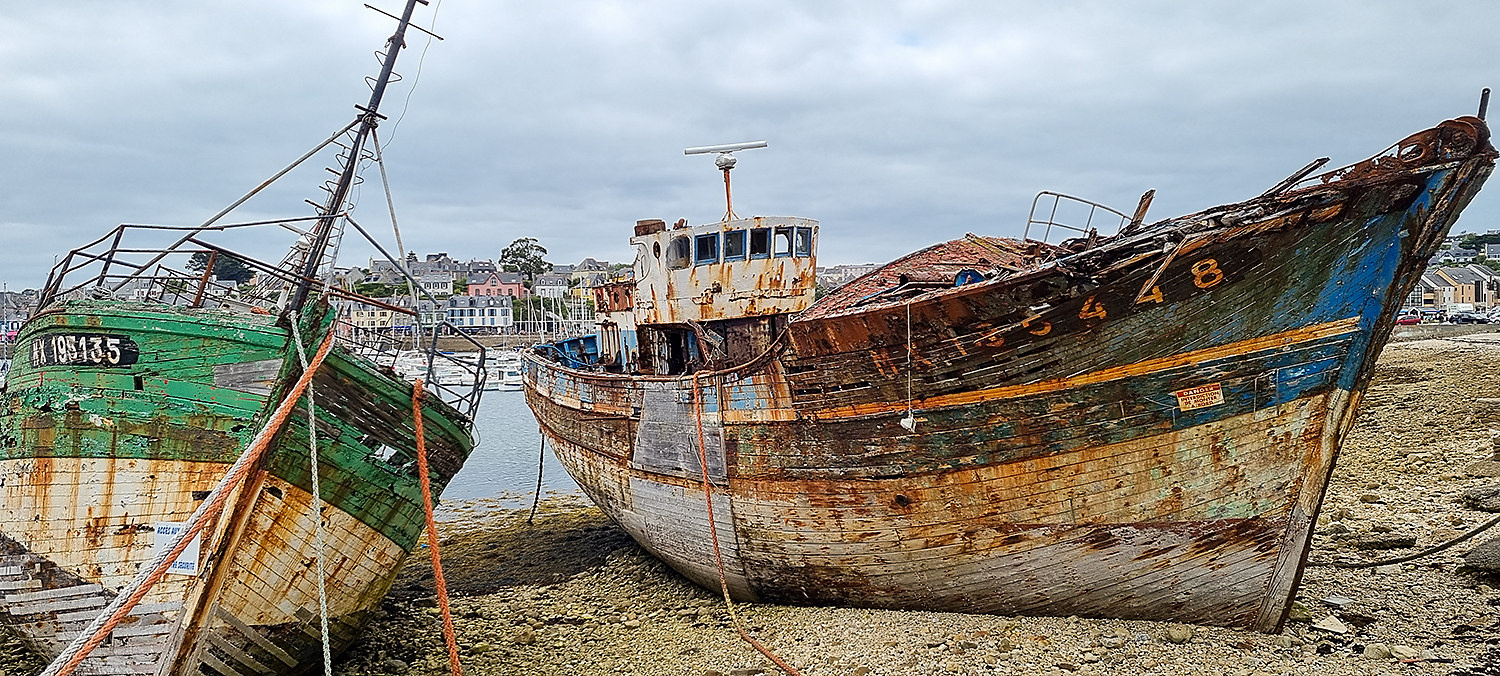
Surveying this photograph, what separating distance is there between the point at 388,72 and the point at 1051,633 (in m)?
7.20

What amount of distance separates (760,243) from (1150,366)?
16.2 ft

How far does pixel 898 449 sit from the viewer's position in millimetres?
7102

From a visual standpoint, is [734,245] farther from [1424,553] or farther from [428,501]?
[1424,553]

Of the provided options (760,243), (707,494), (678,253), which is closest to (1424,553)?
(707,494)

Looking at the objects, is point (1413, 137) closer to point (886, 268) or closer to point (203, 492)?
point (886, 268)

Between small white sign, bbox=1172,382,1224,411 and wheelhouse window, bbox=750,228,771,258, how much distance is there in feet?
16.5

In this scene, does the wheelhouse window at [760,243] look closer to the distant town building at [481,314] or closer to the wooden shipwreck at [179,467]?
the wooden shipwreck at [179,467]

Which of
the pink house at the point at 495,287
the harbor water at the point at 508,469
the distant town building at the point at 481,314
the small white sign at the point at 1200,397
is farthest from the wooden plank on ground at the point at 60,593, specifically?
the pink house at the point at 495,287

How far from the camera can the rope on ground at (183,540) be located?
4.83 metres

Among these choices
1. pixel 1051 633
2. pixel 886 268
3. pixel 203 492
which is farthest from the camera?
pixel 886 268

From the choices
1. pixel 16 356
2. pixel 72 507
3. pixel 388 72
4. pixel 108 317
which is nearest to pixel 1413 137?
pixel 388 72

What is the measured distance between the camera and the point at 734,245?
396 inches

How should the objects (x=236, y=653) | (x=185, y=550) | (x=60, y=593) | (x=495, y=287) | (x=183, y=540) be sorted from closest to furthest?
1. (x=183, y=540)
2. (x=185, y=550)
3. (x=60, y=593)
4. (x=236, y=653)
5. (x=495, y=287)

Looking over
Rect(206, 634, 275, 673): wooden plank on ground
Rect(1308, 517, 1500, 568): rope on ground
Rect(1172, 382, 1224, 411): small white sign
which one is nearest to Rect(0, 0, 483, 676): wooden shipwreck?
Rect(206, 634, 275, 673): wooden plank on ground
